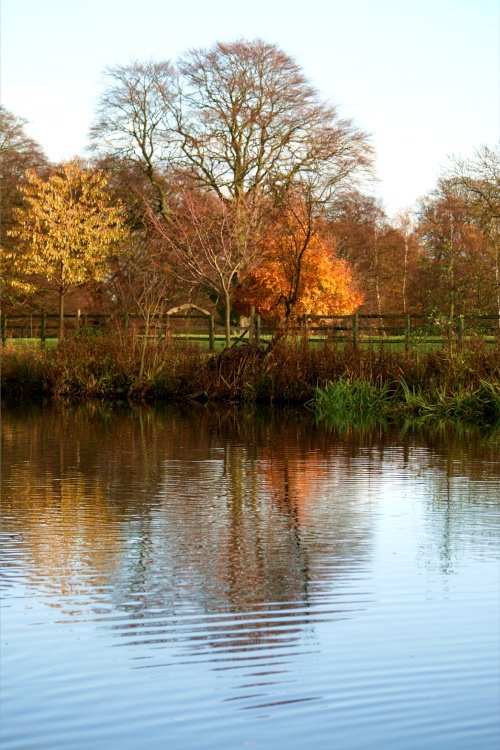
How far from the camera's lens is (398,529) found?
8.48 m

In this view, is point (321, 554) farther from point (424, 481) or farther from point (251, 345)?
point (251, 345)

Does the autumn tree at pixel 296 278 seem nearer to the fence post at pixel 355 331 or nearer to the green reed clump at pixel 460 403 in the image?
the fence post at pixel 355 331

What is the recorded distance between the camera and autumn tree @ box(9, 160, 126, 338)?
3616 centimetres

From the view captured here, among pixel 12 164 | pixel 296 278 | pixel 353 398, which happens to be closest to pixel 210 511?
pixel 353 398

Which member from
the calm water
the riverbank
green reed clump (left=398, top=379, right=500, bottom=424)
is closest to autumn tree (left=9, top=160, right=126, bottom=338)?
the riverbank

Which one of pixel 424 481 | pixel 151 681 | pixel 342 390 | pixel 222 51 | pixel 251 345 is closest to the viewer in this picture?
pixel 151 681

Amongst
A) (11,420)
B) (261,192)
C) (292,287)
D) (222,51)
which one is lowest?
(11,420)

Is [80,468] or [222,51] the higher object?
[222,51]

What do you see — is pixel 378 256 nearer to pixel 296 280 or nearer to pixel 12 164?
pixel 296 280

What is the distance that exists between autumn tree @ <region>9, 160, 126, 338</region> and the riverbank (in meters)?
8.65

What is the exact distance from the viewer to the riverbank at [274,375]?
20812 millimetres

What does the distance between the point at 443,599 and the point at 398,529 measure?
2.33 m

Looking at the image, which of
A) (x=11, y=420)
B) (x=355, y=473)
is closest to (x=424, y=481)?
(x=355, y=473)

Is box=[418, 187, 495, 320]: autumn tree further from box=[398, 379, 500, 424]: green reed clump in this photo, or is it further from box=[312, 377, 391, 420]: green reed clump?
box=[398, 379, 500, 424]: green reed clump
